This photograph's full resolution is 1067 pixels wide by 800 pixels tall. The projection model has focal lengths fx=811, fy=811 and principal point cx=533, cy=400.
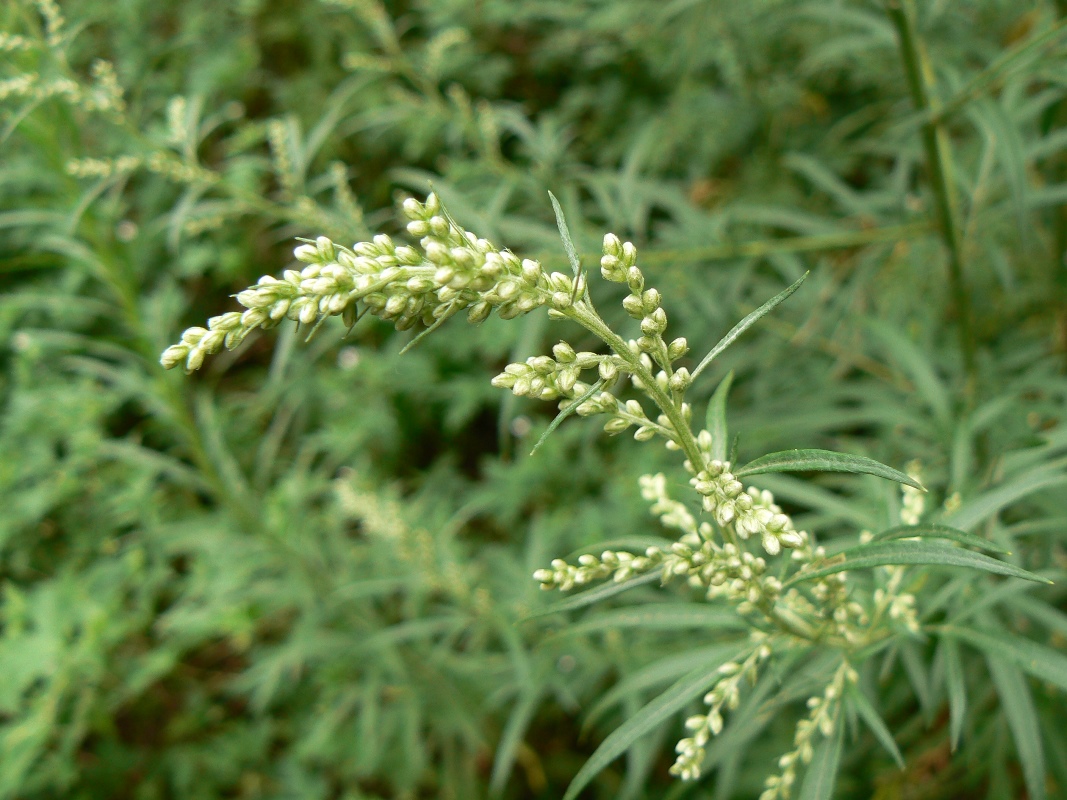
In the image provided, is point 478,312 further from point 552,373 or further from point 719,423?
point 719,423

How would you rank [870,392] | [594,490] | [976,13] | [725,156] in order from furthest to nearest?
[725,156]
[594,490]
[976,13]
[870,392]

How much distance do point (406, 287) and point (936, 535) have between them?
2.29 feet

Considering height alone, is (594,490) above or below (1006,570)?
below

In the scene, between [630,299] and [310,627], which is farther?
[310,627]

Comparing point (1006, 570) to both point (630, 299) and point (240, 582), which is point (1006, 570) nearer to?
point (630, 299)

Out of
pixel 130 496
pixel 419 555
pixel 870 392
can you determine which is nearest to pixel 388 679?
pixel 419 555

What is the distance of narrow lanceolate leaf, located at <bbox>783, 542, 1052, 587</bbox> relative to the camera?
90 cm

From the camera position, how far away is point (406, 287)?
3.04ft

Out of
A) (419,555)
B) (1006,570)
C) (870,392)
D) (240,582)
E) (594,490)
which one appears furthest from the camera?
(594,490)

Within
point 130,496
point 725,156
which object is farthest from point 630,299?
point 725,156

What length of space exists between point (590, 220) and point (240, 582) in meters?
1.92

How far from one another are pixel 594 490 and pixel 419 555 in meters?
1.05

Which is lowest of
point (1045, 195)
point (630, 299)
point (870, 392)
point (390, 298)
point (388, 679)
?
point (388, 679)

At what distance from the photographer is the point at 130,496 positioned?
2.82 meters
